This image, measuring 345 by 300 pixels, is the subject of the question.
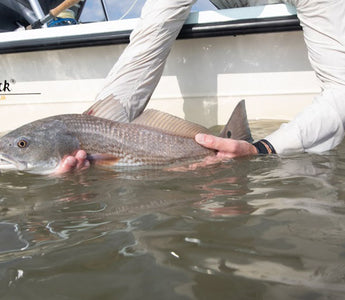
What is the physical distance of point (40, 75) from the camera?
3750mm

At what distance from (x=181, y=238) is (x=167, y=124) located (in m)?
1.44

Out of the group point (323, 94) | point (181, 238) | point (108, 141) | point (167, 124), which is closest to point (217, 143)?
point (167, 124)

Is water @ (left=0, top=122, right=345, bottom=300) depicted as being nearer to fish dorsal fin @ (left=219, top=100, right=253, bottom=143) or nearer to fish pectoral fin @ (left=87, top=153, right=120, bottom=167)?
fish pectoral fin @ (left=87, top=153, right=120, bottom=167)

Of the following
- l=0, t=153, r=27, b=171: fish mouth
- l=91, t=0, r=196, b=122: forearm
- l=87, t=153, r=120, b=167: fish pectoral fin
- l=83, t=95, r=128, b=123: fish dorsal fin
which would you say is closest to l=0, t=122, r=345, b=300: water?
l=0, t=153, r=27, b=171: fish mouth

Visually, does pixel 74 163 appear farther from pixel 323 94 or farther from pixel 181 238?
pixel 323 94

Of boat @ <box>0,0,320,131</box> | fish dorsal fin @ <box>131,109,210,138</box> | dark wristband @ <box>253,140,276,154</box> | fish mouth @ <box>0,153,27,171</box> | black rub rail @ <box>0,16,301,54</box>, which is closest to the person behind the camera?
fish mouth @ <box>0,153,27,171</box>

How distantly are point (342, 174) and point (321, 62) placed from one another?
1065 millimetres

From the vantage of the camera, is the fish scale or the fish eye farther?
the fish scale

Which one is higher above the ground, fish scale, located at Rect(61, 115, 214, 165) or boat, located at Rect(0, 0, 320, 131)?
boat, located at Rect(0, 0, 320, 131)

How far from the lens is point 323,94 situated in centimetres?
247

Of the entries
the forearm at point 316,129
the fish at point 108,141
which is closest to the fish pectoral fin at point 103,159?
the fish at point 108,141

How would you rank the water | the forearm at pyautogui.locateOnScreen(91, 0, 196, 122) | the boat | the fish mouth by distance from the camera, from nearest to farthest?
1. the water
2. the fish mouth
3. the forearm at pyautogui.locateOnScreen(91, 0, 196, 122)
4. the boat

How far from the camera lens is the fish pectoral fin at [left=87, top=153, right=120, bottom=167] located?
7.81ft

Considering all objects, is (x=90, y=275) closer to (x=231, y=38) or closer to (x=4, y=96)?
(x=231, y=38)
